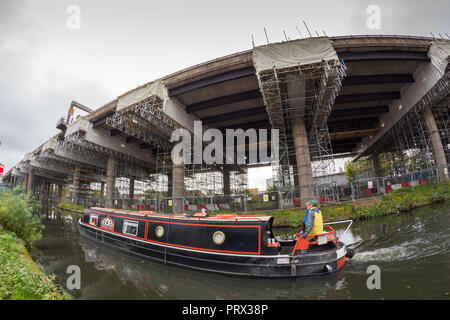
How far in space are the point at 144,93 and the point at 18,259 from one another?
13.8m

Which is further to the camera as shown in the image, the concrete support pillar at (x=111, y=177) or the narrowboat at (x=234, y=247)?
the concrete support pillar at (x=111, y=177)

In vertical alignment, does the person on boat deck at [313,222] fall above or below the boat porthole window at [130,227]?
above

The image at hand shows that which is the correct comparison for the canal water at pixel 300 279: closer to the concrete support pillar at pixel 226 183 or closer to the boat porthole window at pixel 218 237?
the boat porthole window at pixel 218 237

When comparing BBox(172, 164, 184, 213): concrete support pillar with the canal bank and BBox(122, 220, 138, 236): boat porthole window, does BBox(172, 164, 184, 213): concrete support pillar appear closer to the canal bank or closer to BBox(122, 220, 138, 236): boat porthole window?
the canal bank

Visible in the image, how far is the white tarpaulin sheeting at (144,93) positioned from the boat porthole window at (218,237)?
13.3m

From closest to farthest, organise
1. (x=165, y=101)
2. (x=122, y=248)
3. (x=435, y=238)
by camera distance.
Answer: (x=435, y=238)
(x=122, y=248)
(x=165, y=101)

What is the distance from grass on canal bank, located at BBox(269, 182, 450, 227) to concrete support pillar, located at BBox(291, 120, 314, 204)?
2427mm

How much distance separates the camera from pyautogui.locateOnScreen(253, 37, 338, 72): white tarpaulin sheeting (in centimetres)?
1223

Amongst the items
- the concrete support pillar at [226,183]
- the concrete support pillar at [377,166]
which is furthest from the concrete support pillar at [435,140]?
the concrete support pillar at [226,183]

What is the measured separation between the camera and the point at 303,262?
515 centimetres

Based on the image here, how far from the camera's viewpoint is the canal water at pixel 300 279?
165 inches

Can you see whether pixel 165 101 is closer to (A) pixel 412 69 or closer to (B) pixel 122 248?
(B) pixel 122 248
